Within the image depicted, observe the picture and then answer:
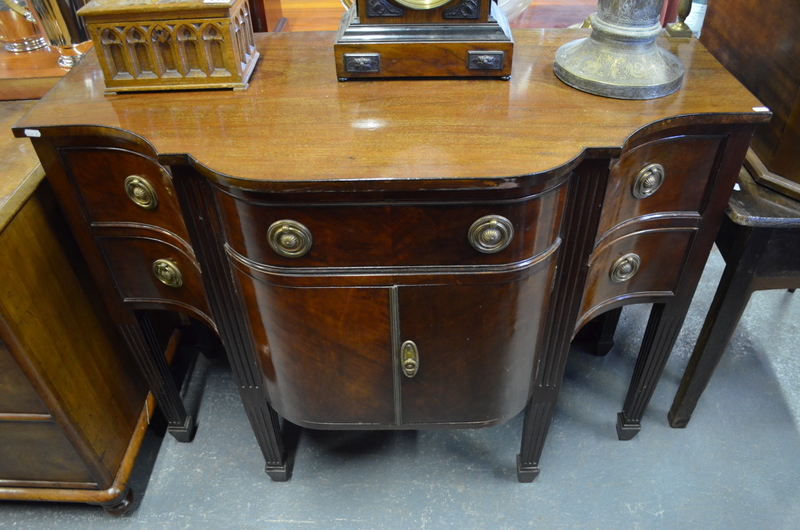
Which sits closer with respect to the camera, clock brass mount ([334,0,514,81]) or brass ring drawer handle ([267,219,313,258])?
brass ring drawer handle ([267,219,313,258])

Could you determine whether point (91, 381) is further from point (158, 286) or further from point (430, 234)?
point (430, 234)

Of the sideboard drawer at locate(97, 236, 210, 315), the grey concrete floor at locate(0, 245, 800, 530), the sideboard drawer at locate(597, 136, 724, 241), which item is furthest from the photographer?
the grey concrete floor at locate(0, 245, 800, 530)

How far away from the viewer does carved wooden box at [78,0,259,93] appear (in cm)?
83

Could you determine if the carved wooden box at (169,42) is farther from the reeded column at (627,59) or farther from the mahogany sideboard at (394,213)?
the reeded column at (627,59)

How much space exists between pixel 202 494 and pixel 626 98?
3.42 ft

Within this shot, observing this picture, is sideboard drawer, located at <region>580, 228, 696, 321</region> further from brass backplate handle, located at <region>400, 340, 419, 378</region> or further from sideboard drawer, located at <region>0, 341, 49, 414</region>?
sideboard drawer, located at <region>0, 341, 49, 414</region>

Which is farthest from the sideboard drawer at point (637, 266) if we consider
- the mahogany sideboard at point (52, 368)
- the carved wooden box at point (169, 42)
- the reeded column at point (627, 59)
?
the mahogany sideboard at point (52, 368)

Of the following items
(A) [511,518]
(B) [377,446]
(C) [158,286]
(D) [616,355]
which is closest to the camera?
(C) [158,286]

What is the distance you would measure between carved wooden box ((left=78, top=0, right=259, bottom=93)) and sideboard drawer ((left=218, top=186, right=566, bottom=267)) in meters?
0.23

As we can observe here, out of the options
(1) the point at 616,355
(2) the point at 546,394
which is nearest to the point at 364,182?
(2) the point at 546,394

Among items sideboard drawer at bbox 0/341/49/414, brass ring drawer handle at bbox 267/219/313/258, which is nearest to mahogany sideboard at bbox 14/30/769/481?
brass ring drawer handle at bbox 267/219/313/258

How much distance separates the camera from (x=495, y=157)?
75cm

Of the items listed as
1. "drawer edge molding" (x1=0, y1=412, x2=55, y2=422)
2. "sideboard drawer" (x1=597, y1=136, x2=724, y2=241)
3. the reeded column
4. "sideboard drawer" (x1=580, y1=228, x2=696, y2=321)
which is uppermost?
the reeded column

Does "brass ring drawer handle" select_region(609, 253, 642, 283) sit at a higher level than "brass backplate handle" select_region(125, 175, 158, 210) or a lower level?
lower
